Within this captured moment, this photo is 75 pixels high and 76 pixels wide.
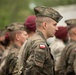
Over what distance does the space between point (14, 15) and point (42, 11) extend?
3281cm

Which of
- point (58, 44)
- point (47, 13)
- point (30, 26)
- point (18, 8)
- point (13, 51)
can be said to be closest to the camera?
point (47, 13)

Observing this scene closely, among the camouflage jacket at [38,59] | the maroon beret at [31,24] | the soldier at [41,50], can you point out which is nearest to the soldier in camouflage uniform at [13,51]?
the maroon beret at [31,24]

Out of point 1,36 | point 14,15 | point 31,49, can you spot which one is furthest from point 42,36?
point 14,15

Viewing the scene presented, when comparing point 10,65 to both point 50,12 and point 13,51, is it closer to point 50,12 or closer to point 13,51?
point 13,51

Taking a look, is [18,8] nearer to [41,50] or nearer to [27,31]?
[27,31]

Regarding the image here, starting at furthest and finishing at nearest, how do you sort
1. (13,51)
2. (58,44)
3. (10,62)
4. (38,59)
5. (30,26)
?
(58,44) < (13,51) < (10,62) < (30,26) < (38,59)

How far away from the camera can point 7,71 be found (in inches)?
460

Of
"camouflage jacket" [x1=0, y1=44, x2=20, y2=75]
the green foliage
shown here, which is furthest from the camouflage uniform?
the green foliage

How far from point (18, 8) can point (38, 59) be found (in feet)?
116

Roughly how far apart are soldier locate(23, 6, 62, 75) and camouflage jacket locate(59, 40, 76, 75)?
1.50ft

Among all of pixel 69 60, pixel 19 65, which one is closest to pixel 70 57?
pixel 69 60

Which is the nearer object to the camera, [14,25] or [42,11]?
[42,11]

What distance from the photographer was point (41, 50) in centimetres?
984

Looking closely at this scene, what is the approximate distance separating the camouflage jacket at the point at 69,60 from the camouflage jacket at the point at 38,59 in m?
Answer: 0.47
